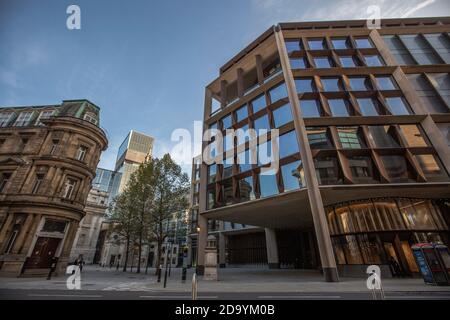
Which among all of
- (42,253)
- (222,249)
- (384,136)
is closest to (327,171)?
(384,136)

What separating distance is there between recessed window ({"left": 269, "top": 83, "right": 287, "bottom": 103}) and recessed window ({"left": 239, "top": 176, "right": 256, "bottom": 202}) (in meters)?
8.90

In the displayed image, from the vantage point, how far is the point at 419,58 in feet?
78.5

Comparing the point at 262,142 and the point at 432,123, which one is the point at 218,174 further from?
the point at 432,123

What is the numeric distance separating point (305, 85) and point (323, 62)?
487 cm

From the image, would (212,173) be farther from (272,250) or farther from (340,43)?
(340,43)

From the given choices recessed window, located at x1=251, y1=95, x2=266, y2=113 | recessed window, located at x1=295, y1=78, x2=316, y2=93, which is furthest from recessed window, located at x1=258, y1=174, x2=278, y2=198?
recessed window, located at x1=295, y1=78, x2=316, y2=93

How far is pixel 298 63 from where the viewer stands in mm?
22781

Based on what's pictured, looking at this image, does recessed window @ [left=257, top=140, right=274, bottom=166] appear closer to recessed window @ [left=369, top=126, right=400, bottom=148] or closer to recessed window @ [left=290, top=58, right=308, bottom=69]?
recessed window @ [left=369, top=126, right=400, bottom=148]

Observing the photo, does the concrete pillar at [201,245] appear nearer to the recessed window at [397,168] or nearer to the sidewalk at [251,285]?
the sidewalk at [251,285]

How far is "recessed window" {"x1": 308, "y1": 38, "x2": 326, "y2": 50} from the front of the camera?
79.9 ft
